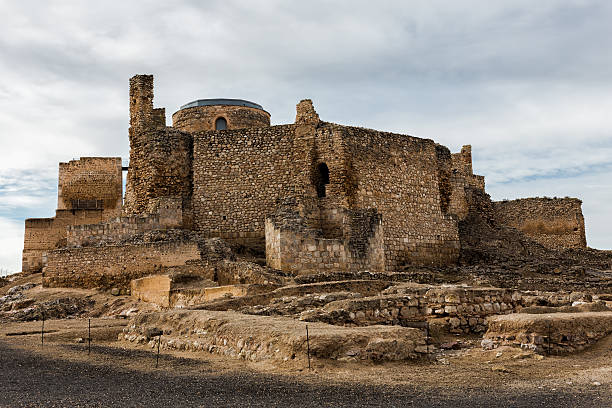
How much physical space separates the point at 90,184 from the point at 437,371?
77.1 ft

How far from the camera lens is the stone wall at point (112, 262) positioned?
18.7 m

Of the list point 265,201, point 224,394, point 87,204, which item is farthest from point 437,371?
point 87,204

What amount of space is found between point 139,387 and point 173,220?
14465mm

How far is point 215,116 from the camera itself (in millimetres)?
26219

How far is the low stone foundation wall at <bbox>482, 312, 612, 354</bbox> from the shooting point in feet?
30.3

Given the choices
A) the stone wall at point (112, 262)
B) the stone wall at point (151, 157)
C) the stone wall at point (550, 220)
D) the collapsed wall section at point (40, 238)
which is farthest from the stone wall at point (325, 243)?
the stone wall at point (550, 220)

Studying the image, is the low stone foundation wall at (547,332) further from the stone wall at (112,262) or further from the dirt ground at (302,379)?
the stone wall at (112,262)

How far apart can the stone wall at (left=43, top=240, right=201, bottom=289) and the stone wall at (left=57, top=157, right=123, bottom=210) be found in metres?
8.67

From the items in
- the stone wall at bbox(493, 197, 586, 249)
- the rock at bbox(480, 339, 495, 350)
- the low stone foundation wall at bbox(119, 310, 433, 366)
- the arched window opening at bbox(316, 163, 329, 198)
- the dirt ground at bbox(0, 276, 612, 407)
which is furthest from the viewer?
the stone wall at bbox(493, 197, 586, 249)

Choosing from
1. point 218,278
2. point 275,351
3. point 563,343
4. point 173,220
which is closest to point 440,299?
point 563,343

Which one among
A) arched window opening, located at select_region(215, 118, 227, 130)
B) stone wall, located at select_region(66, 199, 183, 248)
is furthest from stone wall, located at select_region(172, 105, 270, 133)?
stone wall, located at select_region(66, 199, 183, 248)

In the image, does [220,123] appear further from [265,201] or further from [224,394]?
[224,394]

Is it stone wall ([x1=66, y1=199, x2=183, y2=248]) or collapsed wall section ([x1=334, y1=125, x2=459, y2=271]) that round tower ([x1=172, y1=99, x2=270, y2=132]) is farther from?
stone wall ([x1=66, y1=199, x2=183, y2=248])

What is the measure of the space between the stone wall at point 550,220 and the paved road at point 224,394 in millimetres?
27673
